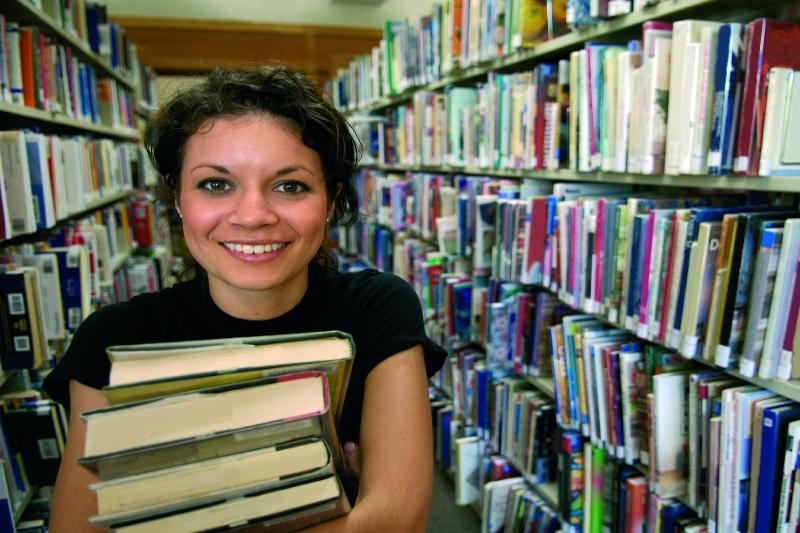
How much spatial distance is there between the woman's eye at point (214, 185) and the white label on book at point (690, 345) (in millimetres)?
1031

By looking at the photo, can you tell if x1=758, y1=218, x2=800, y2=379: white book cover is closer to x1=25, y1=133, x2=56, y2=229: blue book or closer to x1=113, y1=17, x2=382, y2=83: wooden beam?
x1=25, y1=133, x2=56, y2=229: blue book

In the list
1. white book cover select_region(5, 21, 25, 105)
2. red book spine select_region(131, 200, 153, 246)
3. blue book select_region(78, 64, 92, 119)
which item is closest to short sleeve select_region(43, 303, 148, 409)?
white book cover select_region(5, 21, 25, 105)

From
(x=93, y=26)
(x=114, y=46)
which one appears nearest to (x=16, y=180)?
(x=93, y=26)

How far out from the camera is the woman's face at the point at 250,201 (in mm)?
874

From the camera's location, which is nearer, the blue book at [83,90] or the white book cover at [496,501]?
the white book cover at [496,501]

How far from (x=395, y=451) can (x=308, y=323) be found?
0.95 feet

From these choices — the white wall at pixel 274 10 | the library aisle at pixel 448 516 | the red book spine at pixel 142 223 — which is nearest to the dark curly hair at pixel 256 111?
the library aisle at pixel 448 516

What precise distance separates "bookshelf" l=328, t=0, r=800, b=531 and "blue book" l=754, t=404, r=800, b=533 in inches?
1.4

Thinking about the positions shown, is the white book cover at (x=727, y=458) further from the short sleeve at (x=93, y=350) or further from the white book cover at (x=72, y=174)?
the white book cover at (x=72, y=174)

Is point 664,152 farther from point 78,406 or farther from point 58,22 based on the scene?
point 58,22

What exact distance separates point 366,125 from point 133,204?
185 centimetres

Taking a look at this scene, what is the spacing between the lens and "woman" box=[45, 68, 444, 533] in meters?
0.83

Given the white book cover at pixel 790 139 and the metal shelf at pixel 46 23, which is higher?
the metal shelf at pixel 46 23

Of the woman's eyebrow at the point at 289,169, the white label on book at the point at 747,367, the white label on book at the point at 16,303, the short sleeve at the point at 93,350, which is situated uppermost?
the woman's eyebrow at the point at 289,169
